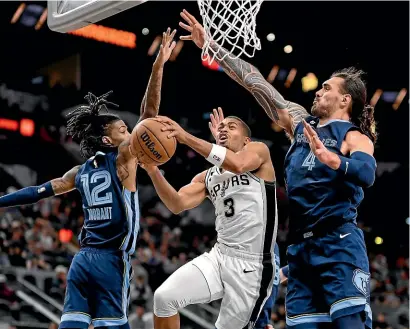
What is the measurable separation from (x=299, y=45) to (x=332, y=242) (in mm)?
15694

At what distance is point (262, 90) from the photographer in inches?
208

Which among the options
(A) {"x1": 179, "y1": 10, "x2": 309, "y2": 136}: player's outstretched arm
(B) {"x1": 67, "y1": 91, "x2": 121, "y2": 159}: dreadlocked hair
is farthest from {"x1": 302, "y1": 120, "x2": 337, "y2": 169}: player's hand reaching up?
(B) {"x1": 67, "y1": 91, "x2": 121, "y2": 159}: dreadlocked hair

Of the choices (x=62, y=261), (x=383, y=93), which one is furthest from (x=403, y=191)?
(x=62, y=261)

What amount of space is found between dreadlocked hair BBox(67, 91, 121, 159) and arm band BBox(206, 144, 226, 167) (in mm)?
1313

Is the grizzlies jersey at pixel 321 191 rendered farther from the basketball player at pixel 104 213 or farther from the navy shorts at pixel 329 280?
the basketball player at pixel 104 213

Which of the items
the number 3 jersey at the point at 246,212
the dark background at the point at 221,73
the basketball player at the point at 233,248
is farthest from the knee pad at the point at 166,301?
the dark background at the point at 221,73

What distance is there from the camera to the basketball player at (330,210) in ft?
13.5

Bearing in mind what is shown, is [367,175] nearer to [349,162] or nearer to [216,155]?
[349,162]

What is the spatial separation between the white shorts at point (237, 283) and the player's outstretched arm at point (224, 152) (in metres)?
0.65

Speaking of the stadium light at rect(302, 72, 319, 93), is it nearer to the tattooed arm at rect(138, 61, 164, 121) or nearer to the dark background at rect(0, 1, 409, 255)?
the dark background at rect(0, 1, 409, 255)

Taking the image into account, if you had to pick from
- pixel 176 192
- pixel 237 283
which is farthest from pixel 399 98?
pixel 237 283

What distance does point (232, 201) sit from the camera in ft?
17.4

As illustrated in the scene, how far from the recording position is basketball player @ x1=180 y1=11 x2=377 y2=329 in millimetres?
4117

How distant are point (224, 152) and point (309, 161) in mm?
602
